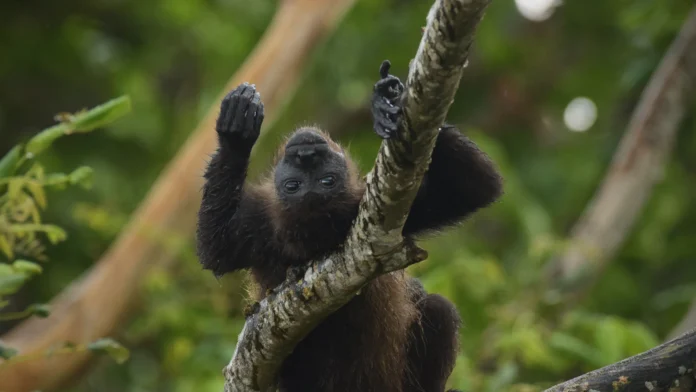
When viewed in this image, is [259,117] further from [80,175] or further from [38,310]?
[38,310]

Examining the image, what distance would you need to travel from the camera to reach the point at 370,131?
14000 mm

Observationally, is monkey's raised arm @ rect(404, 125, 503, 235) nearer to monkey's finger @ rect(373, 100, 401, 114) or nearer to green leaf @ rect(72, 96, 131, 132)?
monkey's finger @ rect(373, 100, 401, 114)

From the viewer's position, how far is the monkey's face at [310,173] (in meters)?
5.29

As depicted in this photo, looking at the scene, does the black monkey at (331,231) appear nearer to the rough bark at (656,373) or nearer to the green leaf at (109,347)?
the green leaf at (109,347)

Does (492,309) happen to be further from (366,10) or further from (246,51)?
(246,51)

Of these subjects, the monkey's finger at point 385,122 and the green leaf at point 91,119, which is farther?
the green leaf at point 91,119

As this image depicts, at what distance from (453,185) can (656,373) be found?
1434mm

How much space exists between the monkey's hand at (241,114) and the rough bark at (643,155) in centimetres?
596

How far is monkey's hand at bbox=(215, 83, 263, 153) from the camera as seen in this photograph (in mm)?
5223

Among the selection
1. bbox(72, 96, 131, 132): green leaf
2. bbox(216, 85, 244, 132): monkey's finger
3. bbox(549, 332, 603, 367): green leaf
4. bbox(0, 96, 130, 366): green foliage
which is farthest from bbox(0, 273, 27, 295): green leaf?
bbox(549, 332, 603, 367): green leaf

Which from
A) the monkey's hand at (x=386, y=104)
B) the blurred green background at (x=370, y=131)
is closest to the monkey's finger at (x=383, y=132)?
the monkey's hand at (x=386, y=104)

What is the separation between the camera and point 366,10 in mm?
13836

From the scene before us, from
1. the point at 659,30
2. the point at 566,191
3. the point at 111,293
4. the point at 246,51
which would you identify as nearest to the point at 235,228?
the point at 111,293

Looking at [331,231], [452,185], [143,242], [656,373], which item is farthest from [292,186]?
[143,242]
